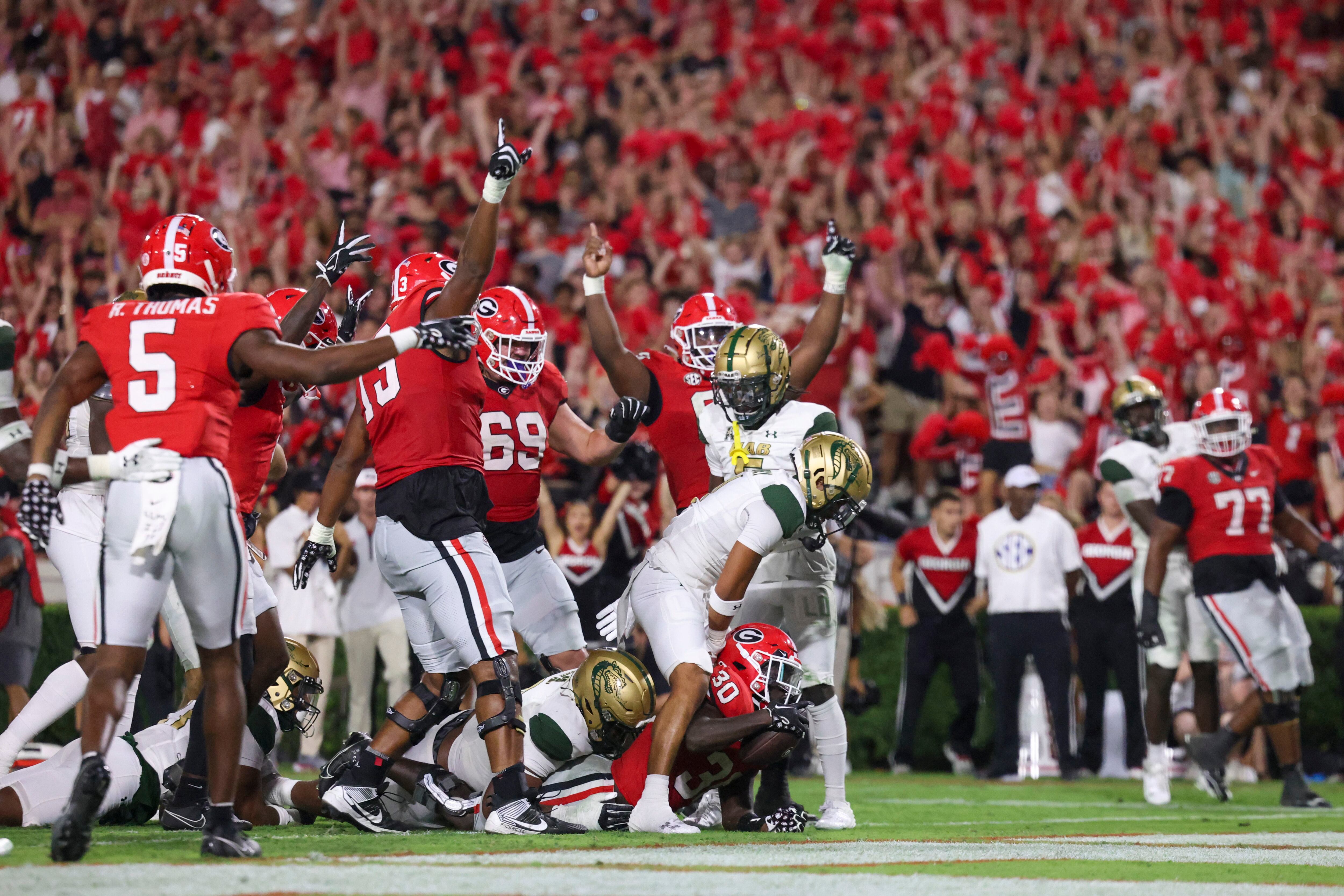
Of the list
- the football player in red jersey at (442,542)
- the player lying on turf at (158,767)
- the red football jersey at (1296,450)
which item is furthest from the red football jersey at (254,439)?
the red football jersey at (1296,450)

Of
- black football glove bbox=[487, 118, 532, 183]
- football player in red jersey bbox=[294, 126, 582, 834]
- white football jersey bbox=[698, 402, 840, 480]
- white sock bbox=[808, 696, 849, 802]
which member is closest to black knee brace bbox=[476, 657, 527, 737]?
football player in red jersey bbox=[294, 126, 582, 834]

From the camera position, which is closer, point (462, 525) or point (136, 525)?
point (136, 525)

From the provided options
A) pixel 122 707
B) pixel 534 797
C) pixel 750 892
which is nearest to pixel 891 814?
pixel 534 797

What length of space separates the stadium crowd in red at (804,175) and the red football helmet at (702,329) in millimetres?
4401

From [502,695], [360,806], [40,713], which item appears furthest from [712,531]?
[40,713]

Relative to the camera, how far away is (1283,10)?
19312 mm

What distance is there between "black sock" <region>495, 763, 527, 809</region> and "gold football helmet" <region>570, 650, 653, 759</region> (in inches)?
14.0

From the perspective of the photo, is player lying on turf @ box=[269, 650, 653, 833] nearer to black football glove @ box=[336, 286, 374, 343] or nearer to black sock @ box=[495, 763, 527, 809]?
black sock @ box=[495, 763, 527, 809]

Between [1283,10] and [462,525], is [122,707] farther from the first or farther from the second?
[1283,10]

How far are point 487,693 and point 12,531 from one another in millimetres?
5232

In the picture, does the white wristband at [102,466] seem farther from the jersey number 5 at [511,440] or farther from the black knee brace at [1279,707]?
the black knee brace at [1279,707]

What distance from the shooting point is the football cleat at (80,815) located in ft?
14.9

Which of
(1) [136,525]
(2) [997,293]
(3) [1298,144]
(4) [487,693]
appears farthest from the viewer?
(3) [1298,144]

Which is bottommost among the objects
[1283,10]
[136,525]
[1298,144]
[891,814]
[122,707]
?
[891,814]
